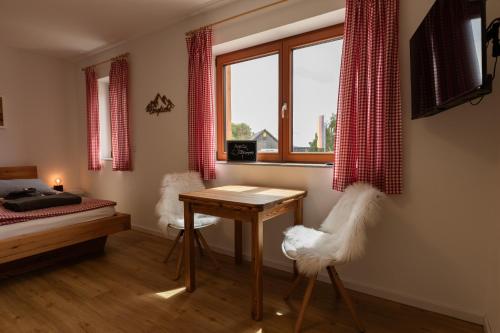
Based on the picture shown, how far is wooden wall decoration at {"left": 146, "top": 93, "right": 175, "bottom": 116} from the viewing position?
3555 millimetres

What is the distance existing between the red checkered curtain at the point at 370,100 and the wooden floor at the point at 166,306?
852 mm

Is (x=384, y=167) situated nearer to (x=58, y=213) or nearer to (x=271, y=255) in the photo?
(x=271, y=255)

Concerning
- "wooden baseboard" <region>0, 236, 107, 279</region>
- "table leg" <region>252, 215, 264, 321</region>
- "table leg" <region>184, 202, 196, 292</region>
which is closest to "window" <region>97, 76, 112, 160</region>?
"wooden baseboard" <region>0, 236, 107, 279</region>

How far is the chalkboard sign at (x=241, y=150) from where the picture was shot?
2.96m

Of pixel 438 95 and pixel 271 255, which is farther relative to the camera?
pixel 271 255

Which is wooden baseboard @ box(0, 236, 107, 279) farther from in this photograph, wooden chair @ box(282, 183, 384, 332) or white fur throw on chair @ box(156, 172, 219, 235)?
wooden chair @ box(282, 183, 384, 332)

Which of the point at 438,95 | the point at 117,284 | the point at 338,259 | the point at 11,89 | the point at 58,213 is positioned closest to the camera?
the point at 438,95

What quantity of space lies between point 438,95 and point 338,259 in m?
1.05

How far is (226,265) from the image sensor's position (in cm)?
286

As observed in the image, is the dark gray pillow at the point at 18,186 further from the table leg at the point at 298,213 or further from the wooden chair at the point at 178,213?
the table leg at the point at 298,213

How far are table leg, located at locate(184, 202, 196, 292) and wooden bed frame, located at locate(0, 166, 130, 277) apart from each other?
3.86ft

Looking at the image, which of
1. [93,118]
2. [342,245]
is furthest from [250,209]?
[93,118]

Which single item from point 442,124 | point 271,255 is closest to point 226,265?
point 271,255

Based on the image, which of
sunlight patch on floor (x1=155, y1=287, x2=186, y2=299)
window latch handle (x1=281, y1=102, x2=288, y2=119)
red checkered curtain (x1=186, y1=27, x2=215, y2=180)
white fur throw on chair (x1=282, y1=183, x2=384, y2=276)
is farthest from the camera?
red checkered curtain (x1=186, y1=27, x2=215, y2=180)
